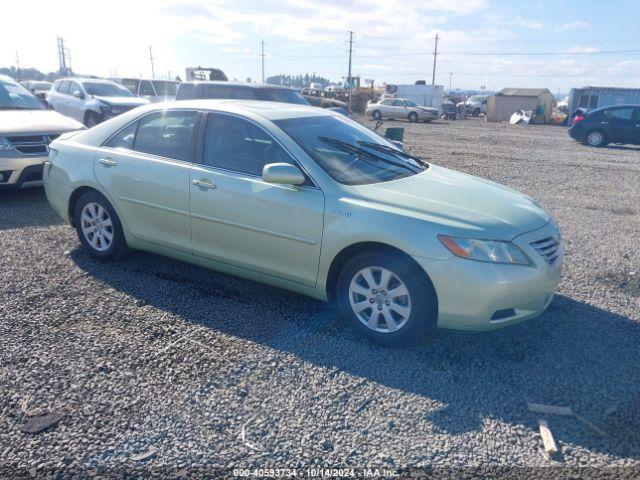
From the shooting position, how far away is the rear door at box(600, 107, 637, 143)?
19453 millimetres

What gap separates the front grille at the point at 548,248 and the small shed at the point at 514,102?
4192 cm

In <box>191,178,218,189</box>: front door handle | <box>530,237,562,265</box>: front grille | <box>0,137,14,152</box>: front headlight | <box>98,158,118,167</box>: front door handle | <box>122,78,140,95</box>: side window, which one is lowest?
<box>530,237,562,265</box>: front grille

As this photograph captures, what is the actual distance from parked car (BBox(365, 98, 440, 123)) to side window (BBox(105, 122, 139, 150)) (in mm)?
33086

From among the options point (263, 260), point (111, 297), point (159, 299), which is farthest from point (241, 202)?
point (111, 297)

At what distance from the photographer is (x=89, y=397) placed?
3207 millimetres

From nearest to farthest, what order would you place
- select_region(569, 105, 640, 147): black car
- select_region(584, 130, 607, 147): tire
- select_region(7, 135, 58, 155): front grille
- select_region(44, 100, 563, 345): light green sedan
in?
select_region(44, 100, 563, 345): light green sedan, select_region(7, 135, 58, 155): front grille, select_region(569, 105, 640, 147): black car, select_region(584, 130, 607, 147): tire

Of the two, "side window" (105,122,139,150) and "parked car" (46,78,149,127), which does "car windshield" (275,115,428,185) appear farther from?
"parked car" (46,78,149,127)

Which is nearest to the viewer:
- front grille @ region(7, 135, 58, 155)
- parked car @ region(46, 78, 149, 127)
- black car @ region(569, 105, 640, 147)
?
front grille @ region(7, 135, 58, 155)

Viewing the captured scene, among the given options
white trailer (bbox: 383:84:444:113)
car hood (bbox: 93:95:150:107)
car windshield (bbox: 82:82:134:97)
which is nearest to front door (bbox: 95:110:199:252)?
car hood (bbox: 93:95:150:107)

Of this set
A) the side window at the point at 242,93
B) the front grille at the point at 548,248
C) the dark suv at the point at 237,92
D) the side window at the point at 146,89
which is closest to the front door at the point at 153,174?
the front grille at the point at 548,248

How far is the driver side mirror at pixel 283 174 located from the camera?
3.97 meters

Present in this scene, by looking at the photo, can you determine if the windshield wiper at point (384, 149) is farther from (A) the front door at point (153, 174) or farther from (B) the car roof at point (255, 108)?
(A) the front door at point (153, 174)

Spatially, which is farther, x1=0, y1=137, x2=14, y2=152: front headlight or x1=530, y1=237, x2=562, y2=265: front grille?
x1=0, y1=137, x2=14, y2=152: front headlight

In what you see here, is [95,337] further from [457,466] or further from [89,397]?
[457,466]
